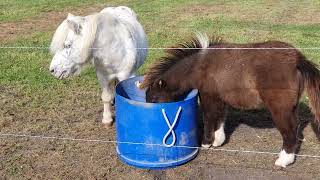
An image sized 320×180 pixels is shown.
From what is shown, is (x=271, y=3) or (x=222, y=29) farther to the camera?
(x=271, y=3)

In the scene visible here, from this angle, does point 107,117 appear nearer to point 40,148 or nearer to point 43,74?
point 40,148

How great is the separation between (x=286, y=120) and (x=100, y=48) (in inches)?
76.5

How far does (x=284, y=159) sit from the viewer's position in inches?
169

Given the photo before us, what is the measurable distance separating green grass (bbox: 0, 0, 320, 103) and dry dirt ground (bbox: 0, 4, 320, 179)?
→ 2.45 ft

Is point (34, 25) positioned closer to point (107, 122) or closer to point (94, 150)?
point (107, 122)

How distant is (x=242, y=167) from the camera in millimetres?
4355

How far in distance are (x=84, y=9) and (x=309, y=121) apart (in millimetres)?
8012

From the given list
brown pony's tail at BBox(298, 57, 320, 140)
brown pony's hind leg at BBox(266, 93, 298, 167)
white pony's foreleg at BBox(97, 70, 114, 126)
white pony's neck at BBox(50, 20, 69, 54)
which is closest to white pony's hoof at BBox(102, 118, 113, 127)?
white pony's foreleg at BBox(97, 70, 114, 126)

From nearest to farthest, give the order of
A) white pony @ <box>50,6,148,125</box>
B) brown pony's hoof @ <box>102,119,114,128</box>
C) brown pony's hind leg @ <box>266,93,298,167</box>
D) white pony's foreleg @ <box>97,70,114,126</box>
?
brown pony's hind leg @ <box>266,93,298,167</box>, white pony @ <box>50,6,148,125</box>, white pony's foreleg @ <box>97,70,114,126</box>, brown pony's hoof @ <box>102,119,114,128</box>

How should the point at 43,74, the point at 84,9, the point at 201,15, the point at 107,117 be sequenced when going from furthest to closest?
the point at 84,9, the point at 201,15, the point at 43,74, the point at 107,117

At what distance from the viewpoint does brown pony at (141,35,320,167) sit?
4070 millimetres

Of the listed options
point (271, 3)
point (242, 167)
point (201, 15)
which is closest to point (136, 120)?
point (242, 167)

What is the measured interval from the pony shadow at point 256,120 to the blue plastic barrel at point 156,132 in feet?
2.49

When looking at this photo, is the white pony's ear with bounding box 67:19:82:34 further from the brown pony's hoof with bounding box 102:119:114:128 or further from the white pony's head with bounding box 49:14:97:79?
the brown pony's hoof with bounding box 102:119:114:128
